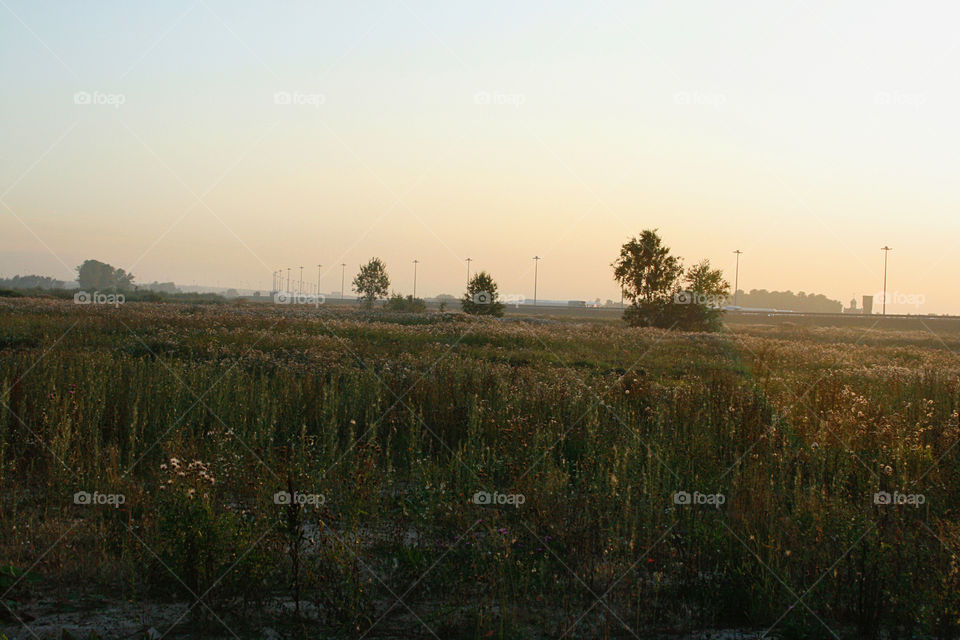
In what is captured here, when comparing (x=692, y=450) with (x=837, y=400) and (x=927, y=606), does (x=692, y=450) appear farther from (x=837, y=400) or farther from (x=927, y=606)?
(x=837, y=400)

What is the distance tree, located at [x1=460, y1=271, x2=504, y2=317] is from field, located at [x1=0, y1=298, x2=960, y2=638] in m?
49.3

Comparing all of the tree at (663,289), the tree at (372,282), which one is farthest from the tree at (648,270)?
the tree at (372,282)

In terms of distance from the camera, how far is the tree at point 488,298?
194ft

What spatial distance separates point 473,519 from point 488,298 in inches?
2060

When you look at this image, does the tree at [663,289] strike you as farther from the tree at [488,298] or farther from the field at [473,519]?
the field at [473,519]

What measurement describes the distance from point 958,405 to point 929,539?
17.4 feet

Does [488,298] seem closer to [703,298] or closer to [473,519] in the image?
[703,298]

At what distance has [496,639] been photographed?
372 cm

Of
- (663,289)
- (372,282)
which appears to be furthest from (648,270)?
(372,282)

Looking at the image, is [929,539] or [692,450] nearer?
[929,539]

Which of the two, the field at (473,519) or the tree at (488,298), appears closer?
the field at (473,519)

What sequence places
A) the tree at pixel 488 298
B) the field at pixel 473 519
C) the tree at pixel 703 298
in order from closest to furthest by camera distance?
1. the field at pixel 473 519
2. the tree at pixel 703 298
3. the tree at pixel 488 298

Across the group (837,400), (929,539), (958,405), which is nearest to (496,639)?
(929,539)

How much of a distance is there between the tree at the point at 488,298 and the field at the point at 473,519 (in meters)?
49.3
